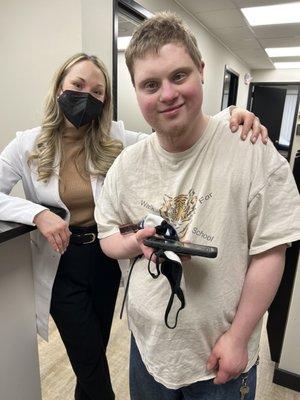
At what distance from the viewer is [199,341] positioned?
725mm

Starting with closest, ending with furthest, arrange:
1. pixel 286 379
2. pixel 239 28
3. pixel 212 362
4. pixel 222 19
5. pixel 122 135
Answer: pixel 212 362, pixel 122 135, pixel 286 379, pixel 222 19, pixel 239 28

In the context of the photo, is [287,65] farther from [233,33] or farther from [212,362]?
[212,362]

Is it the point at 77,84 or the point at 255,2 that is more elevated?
the point at 255,2

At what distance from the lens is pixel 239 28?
443cm

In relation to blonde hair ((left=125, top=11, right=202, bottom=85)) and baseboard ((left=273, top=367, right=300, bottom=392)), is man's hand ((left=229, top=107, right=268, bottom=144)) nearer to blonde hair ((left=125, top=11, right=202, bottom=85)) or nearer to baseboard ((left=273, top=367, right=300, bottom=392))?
blonde hair ((left=125, top=11, right=202, bottom=85))

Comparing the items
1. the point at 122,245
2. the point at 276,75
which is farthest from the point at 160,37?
the point at 276,75

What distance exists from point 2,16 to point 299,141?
10.7 feet

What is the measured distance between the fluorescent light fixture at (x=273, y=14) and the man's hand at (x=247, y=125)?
12.0ft

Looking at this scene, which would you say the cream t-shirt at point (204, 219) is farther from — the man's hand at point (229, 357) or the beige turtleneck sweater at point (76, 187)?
the beige turtleneck sweater at point (76, 187)

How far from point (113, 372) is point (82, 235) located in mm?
977

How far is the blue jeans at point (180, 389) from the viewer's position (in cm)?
76

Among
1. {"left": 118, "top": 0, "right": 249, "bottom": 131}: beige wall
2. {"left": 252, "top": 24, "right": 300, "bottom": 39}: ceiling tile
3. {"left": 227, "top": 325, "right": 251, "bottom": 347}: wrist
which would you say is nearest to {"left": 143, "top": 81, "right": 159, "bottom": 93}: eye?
{"left": 227, "top": 325, "right": 251, "bottom": 347}: wrist

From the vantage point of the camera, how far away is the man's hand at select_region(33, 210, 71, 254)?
1017mm

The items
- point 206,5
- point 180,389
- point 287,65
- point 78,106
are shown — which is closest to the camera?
point 180,389
